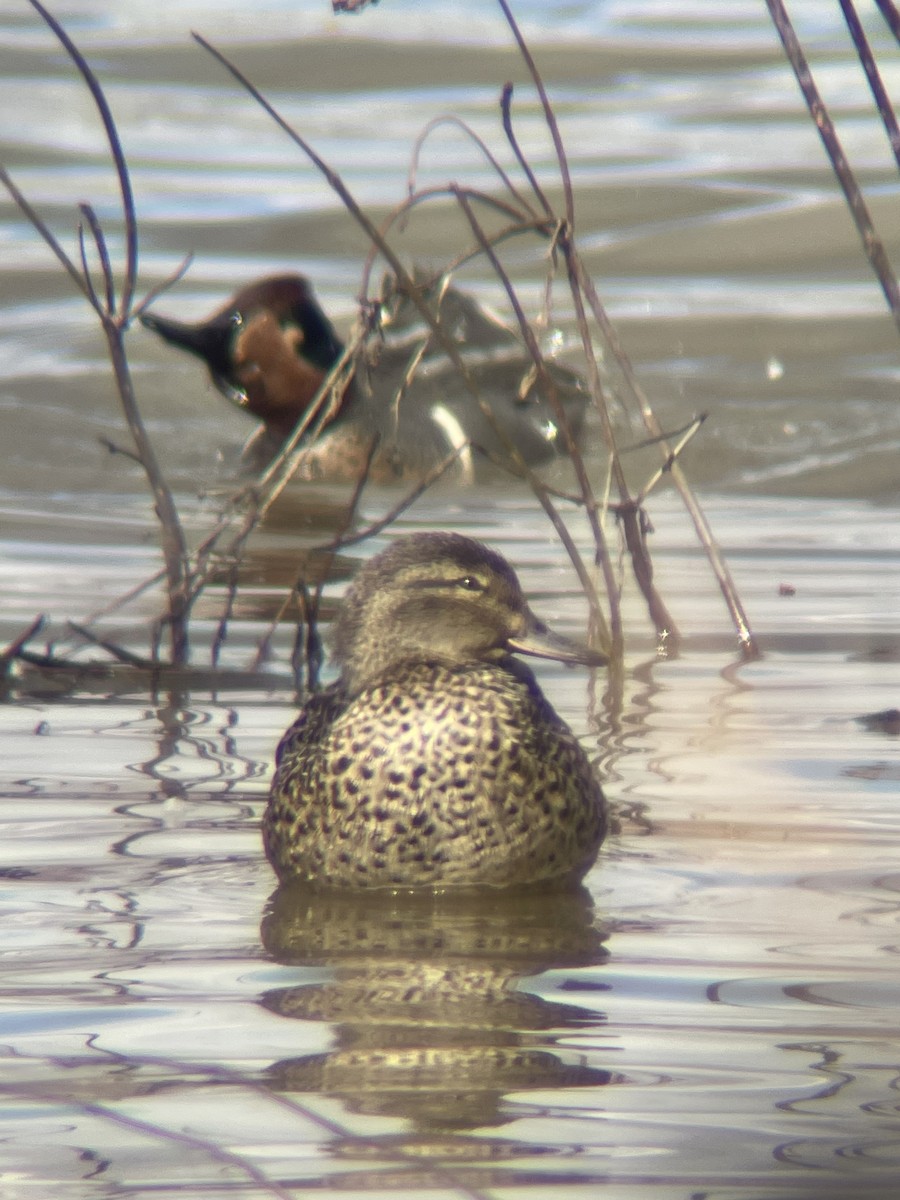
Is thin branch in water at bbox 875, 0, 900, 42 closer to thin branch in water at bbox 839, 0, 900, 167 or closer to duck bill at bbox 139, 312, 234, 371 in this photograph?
thin branch in water at bbox 839, 0, 900, 167

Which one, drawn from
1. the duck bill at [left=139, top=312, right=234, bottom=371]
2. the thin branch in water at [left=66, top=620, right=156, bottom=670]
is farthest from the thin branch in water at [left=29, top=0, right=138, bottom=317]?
the duck bill at [left=139, top=312, right=234, bottom=371]

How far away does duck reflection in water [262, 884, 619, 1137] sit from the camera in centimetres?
297

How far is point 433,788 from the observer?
12.8ft

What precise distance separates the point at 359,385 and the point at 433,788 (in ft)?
21.2

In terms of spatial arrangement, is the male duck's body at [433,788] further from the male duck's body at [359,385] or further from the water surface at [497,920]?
the male duck's body at [359,385]

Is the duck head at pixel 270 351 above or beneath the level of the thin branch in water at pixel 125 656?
above

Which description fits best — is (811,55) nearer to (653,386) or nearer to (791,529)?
(653,386)

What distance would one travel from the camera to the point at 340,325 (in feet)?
43.8

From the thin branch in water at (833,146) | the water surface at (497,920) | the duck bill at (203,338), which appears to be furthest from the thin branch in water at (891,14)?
the duck bill at (203,338)

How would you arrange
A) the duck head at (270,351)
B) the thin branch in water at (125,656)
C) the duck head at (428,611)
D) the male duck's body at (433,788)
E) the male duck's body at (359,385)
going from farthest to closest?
the duck head at (270,351) < the male duck's body at (359,385) < the thin branch in water at (125,656) < the duck head at (428,611) < the male duck's body at (433,788)

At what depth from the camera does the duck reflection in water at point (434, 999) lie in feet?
9.75

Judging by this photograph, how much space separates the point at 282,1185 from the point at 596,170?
14.5 metres

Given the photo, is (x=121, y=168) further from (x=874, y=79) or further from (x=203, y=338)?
(x=203, y=338)

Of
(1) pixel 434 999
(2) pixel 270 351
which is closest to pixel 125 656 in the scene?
(1) pixel 434 999
